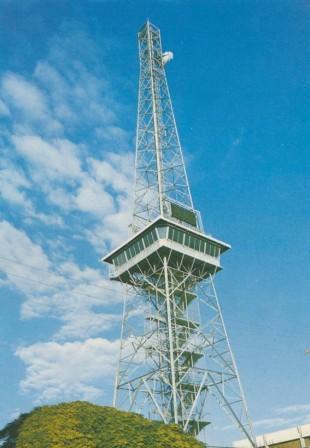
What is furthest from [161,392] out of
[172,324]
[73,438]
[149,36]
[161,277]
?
[149,36]

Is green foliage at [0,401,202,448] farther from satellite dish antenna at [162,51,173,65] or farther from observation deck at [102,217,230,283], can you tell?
satellite dish antenna at [162,51,173,65]

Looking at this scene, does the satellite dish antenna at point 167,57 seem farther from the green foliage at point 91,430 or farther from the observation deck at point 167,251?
the green foliage at point 91,430

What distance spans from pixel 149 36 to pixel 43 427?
50856 millimetres

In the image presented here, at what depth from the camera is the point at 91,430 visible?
106ft

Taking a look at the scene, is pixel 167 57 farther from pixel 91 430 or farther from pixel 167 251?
pixel 91 430

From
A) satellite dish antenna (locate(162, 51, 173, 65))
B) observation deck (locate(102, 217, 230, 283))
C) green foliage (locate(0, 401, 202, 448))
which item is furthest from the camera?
satellite dish antenna (locate(162, 51, 173, 65))

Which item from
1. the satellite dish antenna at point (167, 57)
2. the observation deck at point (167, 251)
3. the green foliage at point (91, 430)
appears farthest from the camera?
the satellite dish antenna at point (167, 57)

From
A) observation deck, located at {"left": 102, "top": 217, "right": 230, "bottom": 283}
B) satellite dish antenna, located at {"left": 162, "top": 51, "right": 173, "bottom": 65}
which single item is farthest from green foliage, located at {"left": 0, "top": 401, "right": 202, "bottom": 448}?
satellite dish antenna, located at {"left": 162, "top": 51, "right": 173, "bottom": 65}

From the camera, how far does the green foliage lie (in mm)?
30594

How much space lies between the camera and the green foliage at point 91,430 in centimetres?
3059

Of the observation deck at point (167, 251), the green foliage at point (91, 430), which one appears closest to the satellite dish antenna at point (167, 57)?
the observation deck at point (167, 251)

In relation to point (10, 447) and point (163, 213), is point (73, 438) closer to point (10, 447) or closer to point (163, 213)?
point (10, 447)

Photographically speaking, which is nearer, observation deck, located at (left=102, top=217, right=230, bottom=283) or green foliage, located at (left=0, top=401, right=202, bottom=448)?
green foliage, located at (left=0, top=401, right=202, bottom=448)

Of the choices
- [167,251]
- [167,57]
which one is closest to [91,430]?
[167,251]
